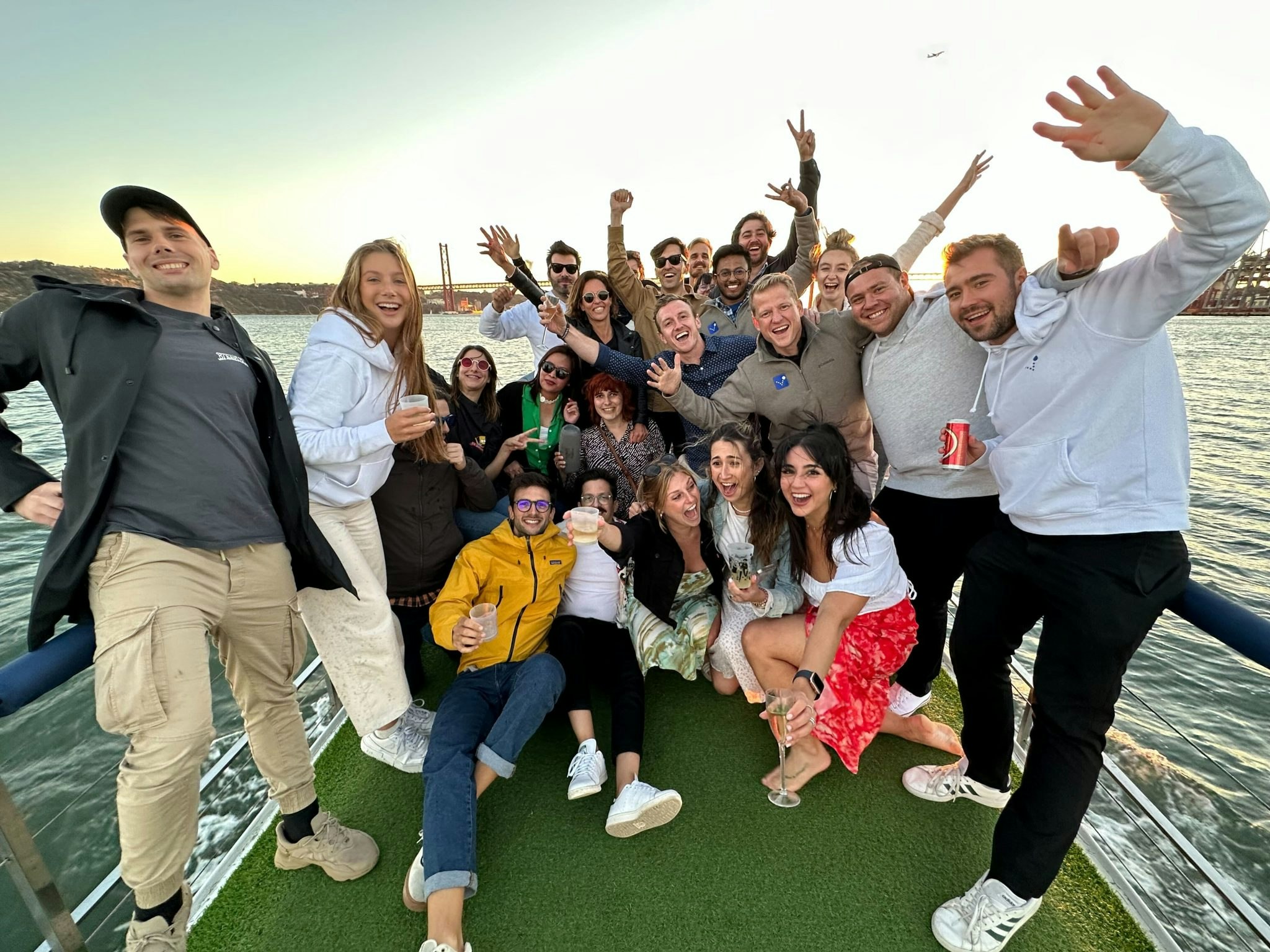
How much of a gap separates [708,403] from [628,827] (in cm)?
213

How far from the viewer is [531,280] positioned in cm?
432

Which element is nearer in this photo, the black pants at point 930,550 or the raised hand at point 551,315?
the black pants at point 930,550

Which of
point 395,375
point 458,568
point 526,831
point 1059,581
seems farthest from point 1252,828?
point 395,375

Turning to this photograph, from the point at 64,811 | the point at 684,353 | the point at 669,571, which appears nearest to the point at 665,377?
the point at 684,353

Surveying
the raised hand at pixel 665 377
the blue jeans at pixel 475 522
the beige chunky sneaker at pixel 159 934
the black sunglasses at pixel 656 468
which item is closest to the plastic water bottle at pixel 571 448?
the blue jeans at pixel 475 522

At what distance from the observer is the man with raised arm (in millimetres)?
1479

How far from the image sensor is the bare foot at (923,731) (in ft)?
8.84

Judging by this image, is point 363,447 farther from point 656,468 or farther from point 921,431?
point 921,431

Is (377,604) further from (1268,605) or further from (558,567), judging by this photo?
(1268,605)

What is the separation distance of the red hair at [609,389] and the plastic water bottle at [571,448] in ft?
0.76

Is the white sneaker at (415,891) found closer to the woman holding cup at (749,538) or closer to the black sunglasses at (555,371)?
the woman holding cup at (749,538)

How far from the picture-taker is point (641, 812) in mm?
2215

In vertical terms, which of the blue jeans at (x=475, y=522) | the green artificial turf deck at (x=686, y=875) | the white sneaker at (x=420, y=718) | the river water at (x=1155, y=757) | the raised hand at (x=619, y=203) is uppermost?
the raised hand at (x=619, y=203)

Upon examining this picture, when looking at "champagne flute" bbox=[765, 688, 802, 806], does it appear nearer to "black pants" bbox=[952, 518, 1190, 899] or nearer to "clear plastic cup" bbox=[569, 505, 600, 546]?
"black pants" bbox=[952, 518, 1190, 899]
